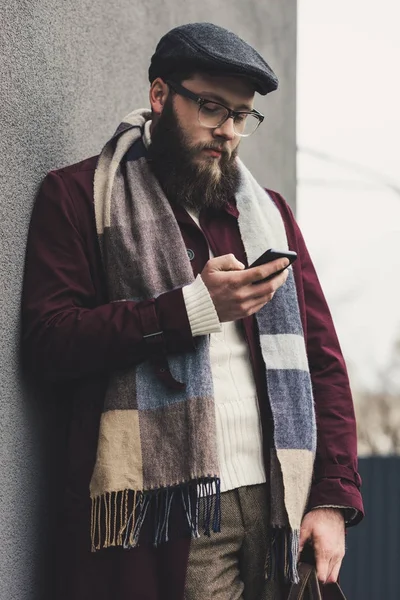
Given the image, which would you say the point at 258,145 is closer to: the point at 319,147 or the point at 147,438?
the point at 147,438

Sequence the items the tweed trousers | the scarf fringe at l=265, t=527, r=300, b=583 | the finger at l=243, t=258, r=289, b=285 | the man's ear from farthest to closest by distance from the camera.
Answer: the man's ear < the scarf fringe at l=265, t=527, r=300, b=583 < the tweed trousers < the finger at l=243, t=258, r=289, b=285

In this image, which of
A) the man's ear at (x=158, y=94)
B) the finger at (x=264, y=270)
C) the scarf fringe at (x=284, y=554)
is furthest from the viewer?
the man's ear at (x=158, y=94)

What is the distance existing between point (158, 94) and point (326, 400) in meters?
0.98

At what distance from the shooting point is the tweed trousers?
2535 millimetres

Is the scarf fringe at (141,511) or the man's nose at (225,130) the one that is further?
the man's nose at (225,130)

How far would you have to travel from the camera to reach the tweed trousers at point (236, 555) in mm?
2535

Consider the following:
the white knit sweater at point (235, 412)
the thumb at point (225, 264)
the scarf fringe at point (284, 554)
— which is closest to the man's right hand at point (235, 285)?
the thumb at point (225, 264)

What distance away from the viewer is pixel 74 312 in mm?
2455

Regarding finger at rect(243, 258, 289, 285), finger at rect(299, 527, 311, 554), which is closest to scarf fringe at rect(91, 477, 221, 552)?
finger at rect(299, 527, 311, 554)

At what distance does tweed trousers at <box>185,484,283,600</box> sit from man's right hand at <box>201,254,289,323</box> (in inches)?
19.0

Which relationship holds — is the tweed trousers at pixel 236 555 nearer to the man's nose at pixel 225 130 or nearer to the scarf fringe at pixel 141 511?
the scarf fringe at pixel 141 511

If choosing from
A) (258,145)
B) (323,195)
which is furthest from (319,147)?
(258,145)

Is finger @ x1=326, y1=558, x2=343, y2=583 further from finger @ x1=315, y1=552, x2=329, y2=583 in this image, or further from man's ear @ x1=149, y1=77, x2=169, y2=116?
man's ear @ x1=149, y1=77, x2=169, y2=116

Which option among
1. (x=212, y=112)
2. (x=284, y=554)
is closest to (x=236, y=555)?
(x=284, y=554)
